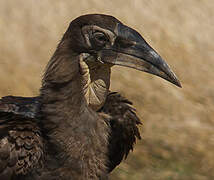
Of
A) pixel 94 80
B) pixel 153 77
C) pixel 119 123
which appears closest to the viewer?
pixel 94 80

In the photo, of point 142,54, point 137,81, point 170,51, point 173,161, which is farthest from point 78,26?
point 170,51

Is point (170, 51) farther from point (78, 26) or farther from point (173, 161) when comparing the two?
point (78, 26)

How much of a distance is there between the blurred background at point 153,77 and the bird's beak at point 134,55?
2.84 m

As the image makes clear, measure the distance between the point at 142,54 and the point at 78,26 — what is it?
63cm

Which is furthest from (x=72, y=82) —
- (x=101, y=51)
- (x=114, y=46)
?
(x=114, y=46)

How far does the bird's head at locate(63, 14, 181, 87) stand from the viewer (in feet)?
19.3

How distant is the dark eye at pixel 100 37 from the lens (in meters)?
5.89

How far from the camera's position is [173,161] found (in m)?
8.80

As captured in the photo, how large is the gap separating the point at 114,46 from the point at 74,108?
0.67 m

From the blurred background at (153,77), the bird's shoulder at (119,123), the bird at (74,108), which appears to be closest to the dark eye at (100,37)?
the bird at (74,108)

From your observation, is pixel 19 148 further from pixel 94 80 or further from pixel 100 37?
pixel 100 37

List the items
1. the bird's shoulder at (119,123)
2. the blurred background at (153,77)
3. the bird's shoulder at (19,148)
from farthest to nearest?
the blurred background at (153,77) → the bird's shoulder at (119,123) → the bird's shoulder at (19,148)

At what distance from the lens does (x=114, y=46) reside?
5.93m

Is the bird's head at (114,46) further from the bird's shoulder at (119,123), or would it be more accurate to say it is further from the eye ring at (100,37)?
the bird's shoulder at (119,123)
